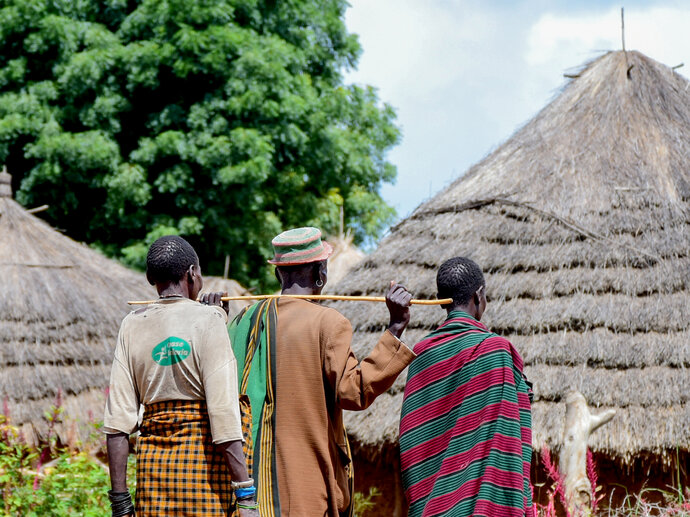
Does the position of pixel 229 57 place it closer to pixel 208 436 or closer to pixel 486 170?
pixel 486 170

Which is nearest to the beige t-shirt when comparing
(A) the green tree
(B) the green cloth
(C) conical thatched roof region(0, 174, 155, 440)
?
(B) the green cloth

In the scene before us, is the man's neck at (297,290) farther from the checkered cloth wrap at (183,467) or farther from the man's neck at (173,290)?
the checkered cloth wrap at (183,467)

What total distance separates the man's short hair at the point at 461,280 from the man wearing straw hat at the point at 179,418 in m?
0.90

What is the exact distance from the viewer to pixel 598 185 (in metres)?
7.55

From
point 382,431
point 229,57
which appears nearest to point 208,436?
point 382,431

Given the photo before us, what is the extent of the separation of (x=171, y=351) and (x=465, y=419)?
1.04 metres

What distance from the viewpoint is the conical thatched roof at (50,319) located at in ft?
31.1

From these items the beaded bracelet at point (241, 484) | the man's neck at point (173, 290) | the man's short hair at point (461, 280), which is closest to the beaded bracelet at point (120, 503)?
the beaded bracelet at point (241, 484)

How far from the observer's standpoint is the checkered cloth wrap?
2826 mm

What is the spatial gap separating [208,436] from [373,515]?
439cm

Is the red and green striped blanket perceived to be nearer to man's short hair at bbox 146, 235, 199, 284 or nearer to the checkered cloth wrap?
the checkered cloth wrap

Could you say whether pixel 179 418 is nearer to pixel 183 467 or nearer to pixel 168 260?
pixel 183 467

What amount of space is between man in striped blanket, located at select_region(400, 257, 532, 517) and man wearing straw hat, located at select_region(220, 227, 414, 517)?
274 mm

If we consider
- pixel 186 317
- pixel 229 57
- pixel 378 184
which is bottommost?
pixel 186 317
